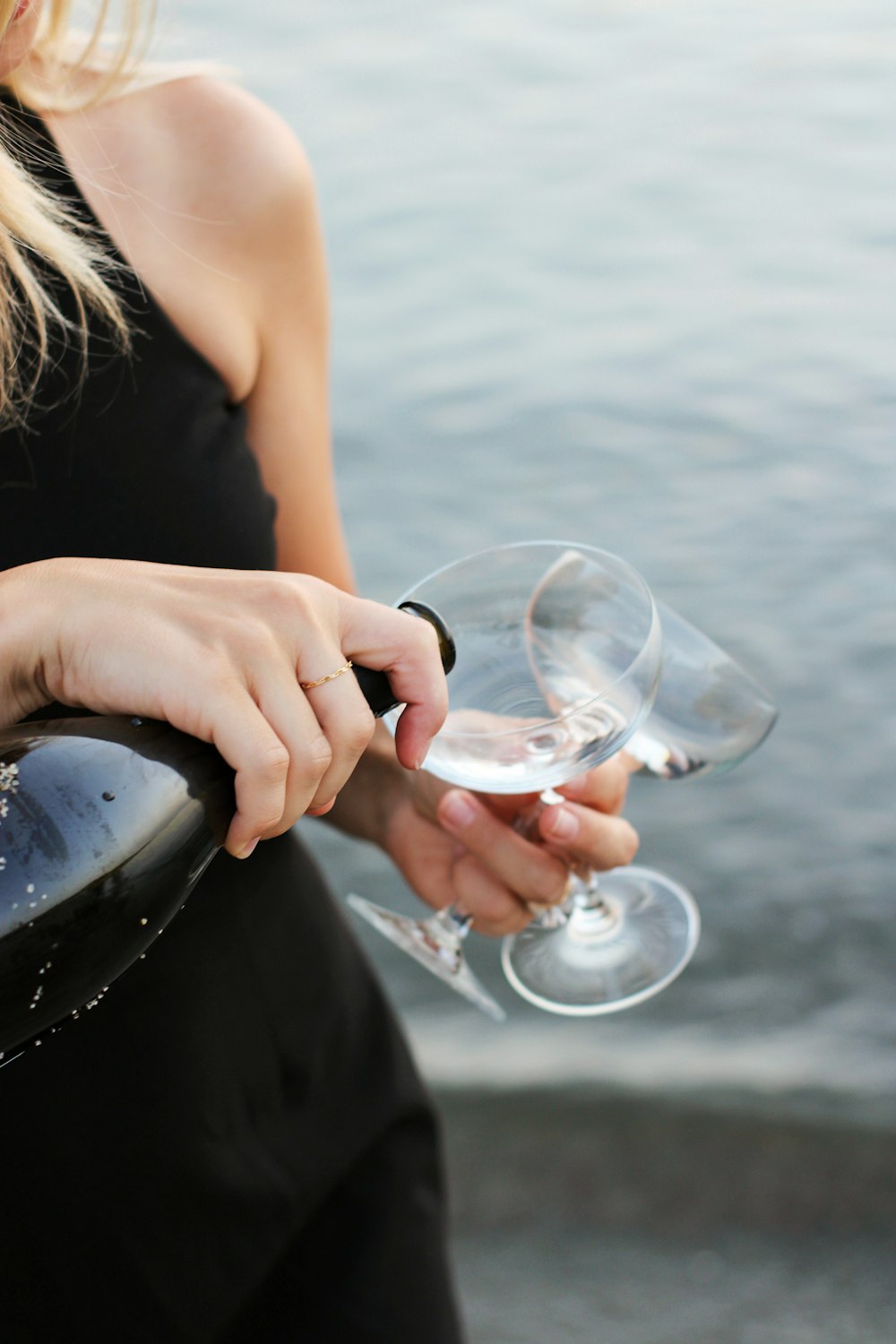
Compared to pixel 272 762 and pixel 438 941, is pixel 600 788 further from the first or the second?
pixel 272 762

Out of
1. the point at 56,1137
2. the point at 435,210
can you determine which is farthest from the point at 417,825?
the point at 435,210

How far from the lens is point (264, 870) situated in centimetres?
104

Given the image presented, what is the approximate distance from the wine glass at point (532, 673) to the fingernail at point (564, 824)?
3cm

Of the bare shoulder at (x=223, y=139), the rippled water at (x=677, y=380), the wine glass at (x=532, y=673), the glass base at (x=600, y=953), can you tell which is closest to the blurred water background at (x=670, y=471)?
the rippled water at (x=677, y=380)

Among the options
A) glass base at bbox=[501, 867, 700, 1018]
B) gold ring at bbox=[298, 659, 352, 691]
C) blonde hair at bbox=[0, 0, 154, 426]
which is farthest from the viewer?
glass base at bbox=[501, 867, 700, 1018]

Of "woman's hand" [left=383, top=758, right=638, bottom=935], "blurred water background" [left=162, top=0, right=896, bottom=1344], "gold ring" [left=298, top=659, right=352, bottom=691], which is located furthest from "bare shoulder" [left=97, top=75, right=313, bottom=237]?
"gold ring" [left=298, top=659, right=352, bottom=691]

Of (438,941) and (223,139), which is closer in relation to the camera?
(223,139)

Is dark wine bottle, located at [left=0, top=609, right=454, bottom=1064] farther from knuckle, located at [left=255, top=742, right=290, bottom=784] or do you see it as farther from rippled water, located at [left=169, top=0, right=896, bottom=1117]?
rippled water, located at [left=169, top=0, right=896, bottom=1117]

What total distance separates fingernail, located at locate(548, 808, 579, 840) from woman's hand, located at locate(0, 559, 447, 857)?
428 mm

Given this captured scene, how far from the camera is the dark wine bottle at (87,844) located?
1.71 feet

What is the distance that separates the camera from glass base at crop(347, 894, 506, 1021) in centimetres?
116

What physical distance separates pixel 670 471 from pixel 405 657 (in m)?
2.69

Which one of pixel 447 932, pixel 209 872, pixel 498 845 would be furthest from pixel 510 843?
pixel 209 872

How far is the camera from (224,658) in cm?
60
